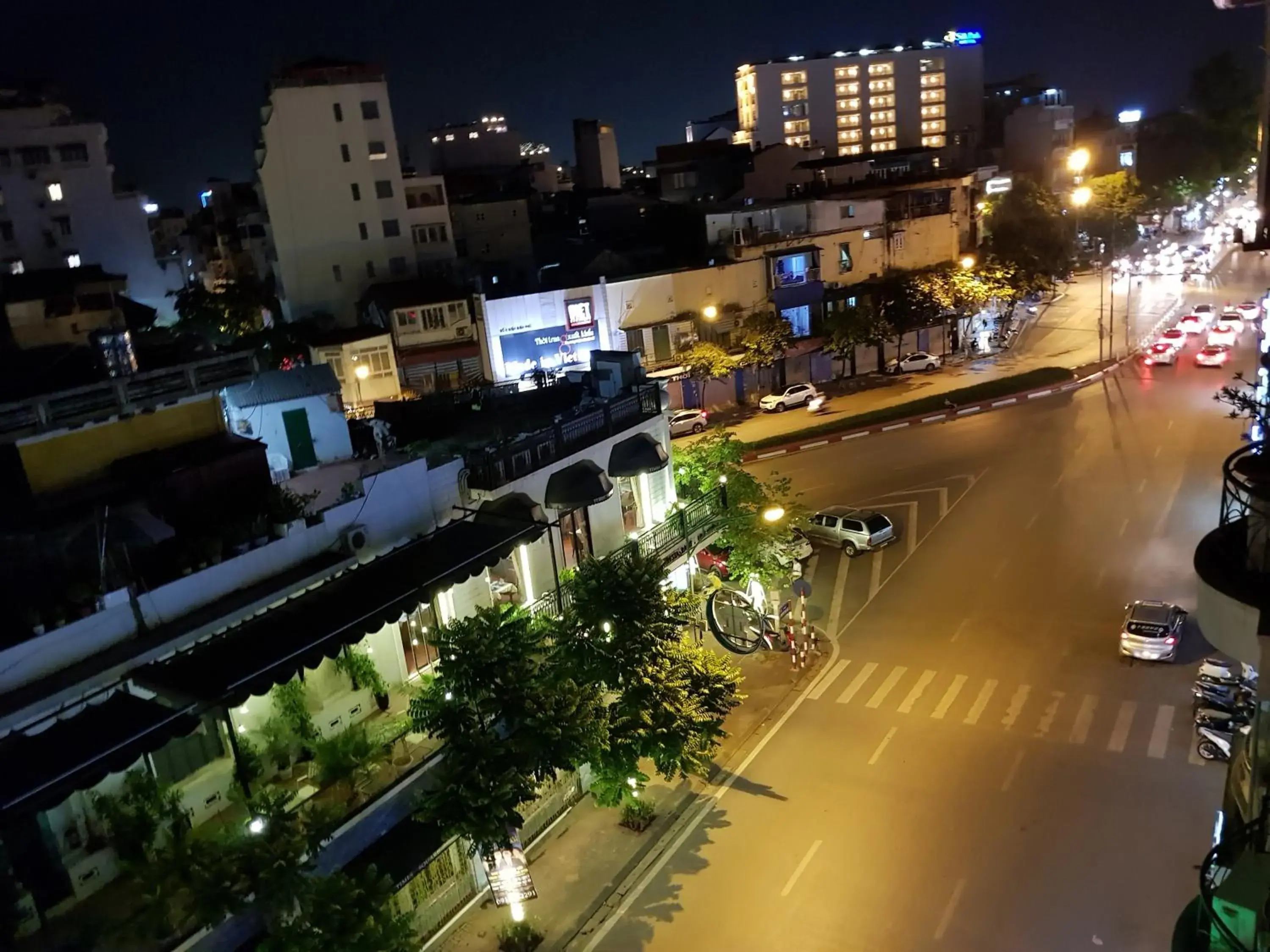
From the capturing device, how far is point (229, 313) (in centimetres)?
5122

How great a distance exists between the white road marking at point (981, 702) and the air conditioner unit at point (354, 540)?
13.4m

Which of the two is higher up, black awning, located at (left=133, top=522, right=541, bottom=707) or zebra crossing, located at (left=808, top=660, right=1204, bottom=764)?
black awning, located at (left=133, top=522, right=541, bottom=707)

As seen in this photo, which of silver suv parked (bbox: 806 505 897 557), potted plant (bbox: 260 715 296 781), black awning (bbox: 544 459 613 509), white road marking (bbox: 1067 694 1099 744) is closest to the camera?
potted plant (bbox: 260 715 296 781)

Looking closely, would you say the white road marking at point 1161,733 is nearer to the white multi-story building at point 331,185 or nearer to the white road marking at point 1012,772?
the white road marking at point 1012,772

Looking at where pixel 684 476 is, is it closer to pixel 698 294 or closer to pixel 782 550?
pixel 782 550

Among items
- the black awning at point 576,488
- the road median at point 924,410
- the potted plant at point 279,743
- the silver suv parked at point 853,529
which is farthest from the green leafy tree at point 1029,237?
the potted plant at point 279,743

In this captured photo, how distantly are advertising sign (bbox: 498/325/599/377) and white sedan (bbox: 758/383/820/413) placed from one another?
9.45 metres

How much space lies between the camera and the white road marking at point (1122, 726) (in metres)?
18.3

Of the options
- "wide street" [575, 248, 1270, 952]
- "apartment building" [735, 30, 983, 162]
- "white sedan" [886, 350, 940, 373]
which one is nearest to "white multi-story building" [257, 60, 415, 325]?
"white sedan" [886, 350, 940, 373]

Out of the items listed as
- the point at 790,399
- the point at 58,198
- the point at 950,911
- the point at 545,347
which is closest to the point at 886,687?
the point at 950,911

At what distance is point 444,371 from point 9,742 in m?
34.6

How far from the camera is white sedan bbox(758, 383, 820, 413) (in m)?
46.4

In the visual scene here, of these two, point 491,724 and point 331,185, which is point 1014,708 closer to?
point 491,724

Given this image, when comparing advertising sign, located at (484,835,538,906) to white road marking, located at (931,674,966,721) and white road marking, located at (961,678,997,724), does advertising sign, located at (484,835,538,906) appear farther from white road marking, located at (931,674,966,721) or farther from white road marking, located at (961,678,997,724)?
white road marking, located at (961,678,997,724)
